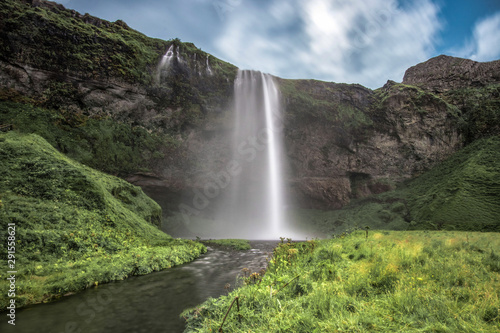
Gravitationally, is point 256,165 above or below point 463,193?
above

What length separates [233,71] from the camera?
49.6 metres

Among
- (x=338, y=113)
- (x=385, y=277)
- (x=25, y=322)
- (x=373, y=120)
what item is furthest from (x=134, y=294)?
(x=373, y=120)

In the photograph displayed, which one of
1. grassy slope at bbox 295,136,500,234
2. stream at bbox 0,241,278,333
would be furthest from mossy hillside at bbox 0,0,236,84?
grassy slope at bbox 295,136,500,234

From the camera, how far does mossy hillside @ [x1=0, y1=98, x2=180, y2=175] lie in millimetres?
30062

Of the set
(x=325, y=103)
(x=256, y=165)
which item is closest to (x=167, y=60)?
(x=256, y=165)

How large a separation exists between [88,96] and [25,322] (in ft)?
126

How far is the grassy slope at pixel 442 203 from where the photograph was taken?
3195 centimetres

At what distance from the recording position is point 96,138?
3641cm

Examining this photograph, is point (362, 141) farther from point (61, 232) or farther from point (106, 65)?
point (61, 232)

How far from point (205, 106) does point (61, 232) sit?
126ft

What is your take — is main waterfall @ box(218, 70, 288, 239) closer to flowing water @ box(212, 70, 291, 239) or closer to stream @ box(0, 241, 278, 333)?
flowing water @ box(212, 70, 291, 239)

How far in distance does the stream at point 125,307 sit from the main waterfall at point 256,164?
4086 cm

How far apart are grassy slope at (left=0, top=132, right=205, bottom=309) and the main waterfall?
34.6 m

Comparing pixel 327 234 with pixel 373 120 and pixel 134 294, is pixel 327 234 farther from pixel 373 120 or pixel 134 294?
pixel 134 294
